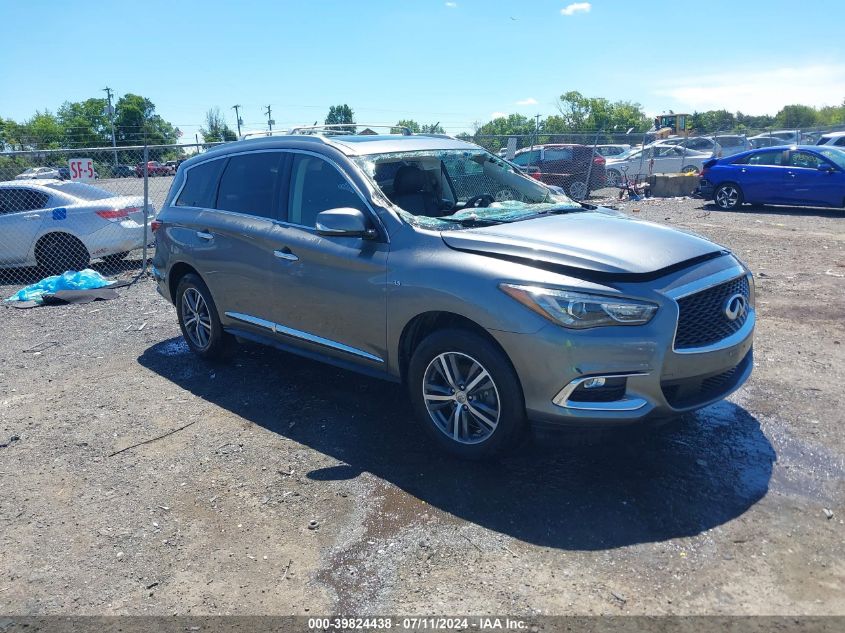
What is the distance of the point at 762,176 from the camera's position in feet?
53.3

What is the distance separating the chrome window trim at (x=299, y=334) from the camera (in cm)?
462

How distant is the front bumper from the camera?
3512 mm

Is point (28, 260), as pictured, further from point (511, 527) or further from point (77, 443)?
point (511, 527)

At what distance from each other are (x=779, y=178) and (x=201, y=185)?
565 inches

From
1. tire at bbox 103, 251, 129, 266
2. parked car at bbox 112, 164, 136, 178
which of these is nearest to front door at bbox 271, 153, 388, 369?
tire at bbox 103, 251, 129, 266

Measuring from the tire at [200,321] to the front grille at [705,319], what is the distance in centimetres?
388

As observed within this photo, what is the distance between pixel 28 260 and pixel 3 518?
7.68 metres

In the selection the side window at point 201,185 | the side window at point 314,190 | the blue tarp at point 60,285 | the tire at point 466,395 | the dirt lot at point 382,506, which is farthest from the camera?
the blue tarp at point 60,285

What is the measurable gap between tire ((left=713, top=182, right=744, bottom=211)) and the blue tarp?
14.1 metres

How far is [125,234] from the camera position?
10688 mm

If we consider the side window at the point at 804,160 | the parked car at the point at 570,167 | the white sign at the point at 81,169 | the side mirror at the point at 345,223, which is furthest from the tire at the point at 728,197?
the side mirror at the point at 345,223

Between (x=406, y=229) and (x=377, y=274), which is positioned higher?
(x=406, y=229)

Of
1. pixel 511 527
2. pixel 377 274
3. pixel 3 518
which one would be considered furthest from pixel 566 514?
pixel 3 518

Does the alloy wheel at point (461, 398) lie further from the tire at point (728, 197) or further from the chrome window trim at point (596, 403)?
the tire at point (728, 197)
